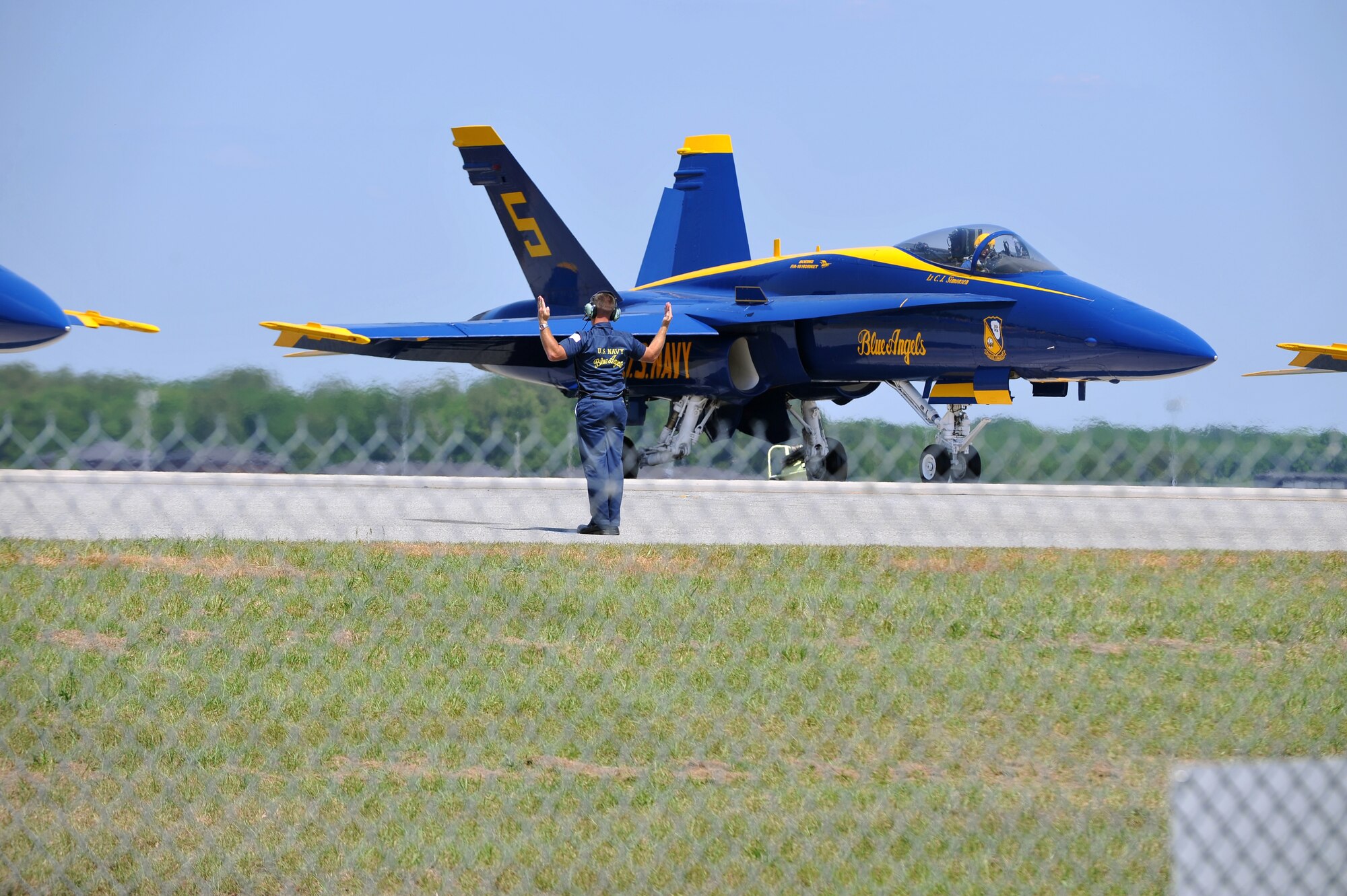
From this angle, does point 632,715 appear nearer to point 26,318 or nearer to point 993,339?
point 26,318

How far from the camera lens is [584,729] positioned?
242 inches

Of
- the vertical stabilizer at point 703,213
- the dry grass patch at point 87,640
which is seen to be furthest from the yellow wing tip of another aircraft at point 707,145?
the dry grass patch at point 87,640

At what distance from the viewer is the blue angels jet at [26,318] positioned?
12234 millimetres

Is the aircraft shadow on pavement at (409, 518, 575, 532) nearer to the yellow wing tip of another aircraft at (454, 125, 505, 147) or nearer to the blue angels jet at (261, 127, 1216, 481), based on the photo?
the blue angels jet at (261, 127, 1216, 481)

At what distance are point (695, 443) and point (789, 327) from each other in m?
2.51

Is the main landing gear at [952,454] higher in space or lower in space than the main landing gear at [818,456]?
higher

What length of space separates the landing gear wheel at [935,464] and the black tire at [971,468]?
0.27 ft

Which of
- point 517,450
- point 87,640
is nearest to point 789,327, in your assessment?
point 87,640

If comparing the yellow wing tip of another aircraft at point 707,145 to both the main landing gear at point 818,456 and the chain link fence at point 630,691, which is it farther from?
the chain link fence at point 630,691

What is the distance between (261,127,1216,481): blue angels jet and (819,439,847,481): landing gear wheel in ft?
0.07

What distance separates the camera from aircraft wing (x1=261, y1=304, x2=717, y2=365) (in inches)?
818

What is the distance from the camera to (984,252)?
1852cm

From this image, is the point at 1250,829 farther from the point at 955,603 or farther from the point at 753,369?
the point at 753,369

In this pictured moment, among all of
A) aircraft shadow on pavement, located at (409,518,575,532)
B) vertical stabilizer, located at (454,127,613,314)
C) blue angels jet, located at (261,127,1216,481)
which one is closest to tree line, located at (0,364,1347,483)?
aircraft shadow on pavement, located at (409,518,575,532)
